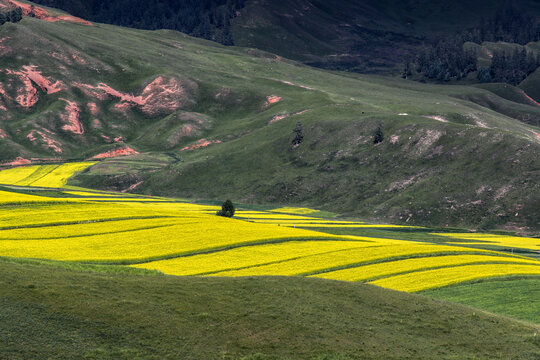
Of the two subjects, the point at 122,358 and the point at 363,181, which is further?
the point at 363,181

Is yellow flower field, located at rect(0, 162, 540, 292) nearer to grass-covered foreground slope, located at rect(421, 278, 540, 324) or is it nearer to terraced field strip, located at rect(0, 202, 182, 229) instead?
terraced field strip, located at rect(0, 202, 182, 229)

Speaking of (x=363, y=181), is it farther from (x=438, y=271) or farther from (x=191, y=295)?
(x=191, y=295)

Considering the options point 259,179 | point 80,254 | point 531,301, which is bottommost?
point 259,179

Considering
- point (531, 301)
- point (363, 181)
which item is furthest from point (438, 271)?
Result: point (363, 181)

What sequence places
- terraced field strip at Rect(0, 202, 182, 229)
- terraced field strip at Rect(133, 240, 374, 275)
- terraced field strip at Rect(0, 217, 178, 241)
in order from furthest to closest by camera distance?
terraced field strip at Rect(0, 202, 182, 229) < terraced field strip at Rect(0, 217, 178, 241) < terraced field strip at Rect(133, 240, 374, 275)

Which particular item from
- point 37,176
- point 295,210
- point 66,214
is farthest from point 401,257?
point 37,176

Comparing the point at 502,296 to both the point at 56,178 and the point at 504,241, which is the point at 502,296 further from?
the point at 56,178

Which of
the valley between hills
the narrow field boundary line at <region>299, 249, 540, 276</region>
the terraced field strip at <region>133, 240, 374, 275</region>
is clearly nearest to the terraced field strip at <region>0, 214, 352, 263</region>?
the valley between hills

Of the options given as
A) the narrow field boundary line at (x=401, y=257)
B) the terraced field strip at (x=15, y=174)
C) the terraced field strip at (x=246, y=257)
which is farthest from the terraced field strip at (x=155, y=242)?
the terraced field strip at (x=15, y=174)

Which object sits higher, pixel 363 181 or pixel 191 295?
pixel 191 295
